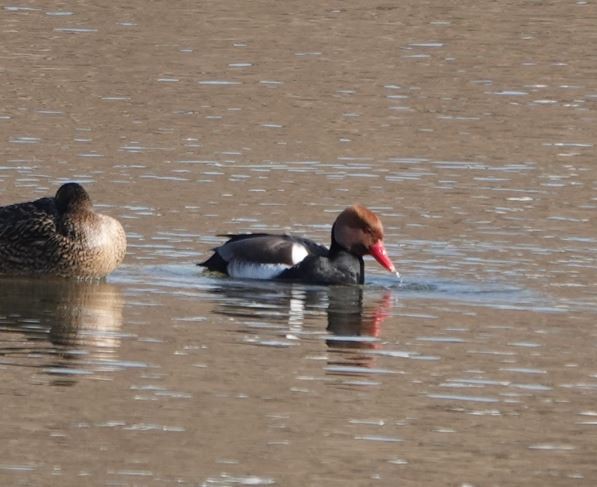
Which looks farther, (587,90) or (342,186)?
(587,90)

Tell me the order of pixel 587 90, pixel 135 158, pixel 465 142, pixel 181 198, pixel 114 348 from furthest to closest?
pixel 587 90 < pixel 465 142 < pixel 135 158 < pixel 181 198 < pixel 114 348

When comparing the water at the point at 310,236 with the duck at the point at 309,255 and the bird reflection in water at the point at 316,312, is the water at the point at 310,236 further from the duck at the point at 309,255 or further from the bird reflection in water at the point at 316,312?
the duck at the point at 309,255

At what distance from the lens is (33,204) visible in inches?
612

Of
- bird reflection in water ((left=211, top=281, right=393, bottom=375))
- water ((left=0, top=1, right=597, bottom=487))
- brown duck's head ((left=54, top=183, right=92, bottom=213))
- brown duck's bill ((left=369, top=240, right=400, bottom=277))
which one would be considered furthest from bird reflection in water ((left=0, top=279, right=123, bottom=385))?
brown duck's bill ((left=369, top=240, right=400, bottom=277))

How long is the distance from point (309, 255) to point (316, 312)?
141 centimetres

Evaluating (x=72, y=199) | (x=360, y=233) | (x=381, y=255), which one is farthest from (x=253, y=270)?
(x=72, y=199)

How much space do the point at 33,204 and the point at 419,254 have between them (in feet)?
10.9

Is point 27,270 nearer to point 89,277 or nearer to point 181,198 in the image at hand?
point 89,277

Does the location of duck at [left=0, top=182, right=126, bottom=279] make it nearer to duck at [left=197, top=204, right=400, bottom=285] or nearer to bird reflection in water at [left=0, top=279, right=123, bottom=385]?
bird reflection in water at [left=0, top=279, right=123, bottom=385]

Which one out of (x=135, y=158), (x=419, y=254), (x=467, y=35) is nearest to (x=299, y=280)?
(x=419, y=254)

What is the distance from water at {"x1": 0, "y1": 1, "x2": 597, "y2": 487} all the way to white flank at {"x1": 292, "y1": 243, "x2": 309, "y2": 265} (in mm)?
444

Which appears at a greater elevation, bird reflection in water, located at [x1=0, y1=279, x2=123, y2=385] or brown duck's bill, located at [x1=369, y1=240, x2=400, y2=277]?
brown duck's bill, located at [x1=369, y1=240, x2=400, y2=277]

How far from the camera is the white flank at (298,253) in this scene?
15.4 metres

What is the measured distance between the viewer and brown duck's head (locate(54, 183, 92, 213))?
1534 centimetres
